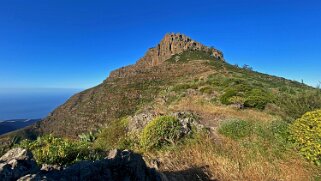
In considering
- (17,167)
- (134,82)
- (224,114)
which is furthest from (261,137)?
(134,82)

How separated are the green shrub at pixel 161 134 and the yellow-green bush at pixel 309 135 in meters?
3.15

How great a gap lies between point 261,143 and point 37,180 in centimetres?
535

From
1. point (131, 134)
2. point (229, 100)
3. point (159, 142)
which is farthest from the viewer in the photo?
point (229, 100)

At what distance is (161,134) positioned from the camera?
8.48 metres

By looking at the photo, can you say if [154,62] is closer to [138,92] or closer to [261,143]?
[138,92]

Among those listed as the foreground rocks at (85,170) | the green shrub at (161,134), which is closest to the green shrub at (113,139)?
the green shrub at (161,134)

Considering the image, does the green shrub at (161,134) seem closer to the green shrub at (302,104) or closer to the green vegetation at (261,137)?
the green vegetation at (261,137)

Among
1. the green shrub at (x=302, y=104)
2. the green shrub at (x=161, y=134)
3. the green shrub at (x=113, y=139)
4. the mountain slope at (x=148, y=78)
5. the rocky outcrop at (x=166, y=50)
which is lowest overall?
the green shrub at (x=113, y=139)

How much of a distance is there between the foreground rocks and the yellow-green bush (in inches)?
143

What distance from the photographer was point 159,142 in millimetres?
8352

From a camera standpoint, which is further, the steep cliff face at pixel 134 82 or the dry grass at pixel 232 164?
the steep cliff face at pixel 134 82

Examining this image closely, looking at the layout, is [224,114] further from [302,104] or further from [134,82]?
[134,82]

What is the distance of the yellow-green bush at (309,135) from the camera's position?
6125 millimetres

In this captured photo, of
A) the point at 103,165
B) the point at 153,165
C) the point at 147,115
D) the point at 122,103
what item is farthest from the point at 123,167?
the point at 122,103
